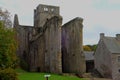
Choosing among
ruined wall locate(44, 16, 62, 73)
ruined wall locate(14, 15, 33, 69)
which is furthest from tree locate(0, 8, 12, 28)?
ruined wall locate(14, 15, 33, 69)

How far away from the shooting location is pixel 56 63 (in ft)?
182

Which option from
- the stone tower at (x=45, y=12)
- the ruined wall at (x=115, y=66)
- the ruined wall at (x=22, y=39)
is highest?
the stone tower at (x=45, y=12)

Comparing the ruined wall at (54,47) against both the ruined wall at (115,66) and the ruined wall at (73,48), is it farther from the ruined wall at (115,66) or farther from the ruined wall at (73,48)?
the ruined wall at (115,66)

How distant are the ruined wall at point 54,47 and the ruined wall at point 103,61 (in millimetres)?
15028

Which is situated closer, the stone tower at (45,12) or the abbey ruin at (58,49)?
the abbey ruin at (58,49)

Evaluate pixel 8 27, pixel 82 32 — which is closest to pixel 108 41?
pixel 82 32

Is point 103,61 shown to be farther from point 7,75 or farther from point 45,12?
point 7,75

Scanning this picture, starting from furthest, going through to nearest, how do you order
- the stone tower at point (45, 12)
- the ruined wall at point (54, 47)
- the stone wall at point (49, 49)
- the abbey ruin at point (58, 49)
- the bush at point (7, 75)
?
the stone tower at point (45, 12) < the abbey ruin at point (58, 49) < the stone wall at point (49, 49) < the ruined wall at point (54, 47) < the bush at point (7, 75)

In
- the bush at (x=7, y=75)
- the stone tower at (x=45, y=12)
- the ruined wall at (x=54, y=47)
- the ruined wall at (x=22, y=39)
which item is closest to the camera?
the bush at (x=7, y=75)

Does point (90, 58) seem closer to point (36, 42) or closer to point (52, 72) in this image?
point (36, 42)

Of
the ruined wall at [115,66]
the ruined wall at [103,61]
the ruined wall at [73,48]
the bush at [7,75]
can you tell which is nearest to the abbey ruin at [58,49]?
the ruined wall at [73,48]

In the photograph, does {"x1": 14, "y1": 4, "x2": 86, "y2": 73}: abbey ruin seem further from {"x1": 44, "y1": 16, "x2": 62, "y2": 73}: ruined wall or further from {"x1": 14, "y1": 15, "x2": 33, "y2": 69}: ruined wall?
{"x1": 14, "y1": 15, "x2": 33, "y2": 69}: ruined wall

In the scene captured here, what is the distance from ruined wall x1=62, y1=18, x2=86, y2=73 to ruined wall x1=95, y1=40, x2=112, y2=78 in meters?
9.09

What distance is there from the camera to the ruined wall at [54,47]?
182ft
